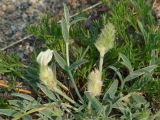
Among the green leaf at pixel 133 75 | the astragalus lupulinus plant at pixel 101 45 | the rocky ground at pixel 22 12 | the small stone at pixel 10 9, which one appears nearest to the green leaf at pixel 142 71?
the green leaf at pixel 133 75

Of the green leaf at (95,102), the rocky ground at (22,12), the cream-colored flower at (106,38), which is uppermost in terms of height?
the rocky ground at (22,12)

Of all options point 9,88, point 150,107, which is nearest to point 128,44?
point 150,107

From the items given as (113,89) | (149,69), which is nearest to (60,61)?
(113,89)

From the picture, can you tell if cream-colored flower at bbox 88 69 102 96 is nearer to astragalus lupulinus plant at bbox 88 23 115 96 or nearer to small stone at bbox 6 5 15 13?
astragalus lupulinus plant at bbox 88 23 115 96

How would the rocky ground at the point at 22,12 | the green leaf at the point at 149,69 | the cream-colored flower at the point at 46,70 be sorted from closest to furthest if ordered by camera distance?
1. the cream-colored flower at the point at 46,70
2. the green leaf at the point at 149,69
3. the rocky ground at the point at 22,12

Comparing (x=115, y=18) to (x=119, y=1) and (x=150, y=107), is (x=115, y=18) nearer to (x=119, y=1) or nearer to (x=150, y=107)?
(x=119, y=1)

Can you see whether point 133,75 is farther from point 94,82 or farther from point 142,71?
point 94,82

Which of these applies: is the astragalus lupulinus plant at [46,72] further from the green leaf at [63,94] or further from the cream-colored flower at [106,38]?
the cream-colored flower at [106,38]
